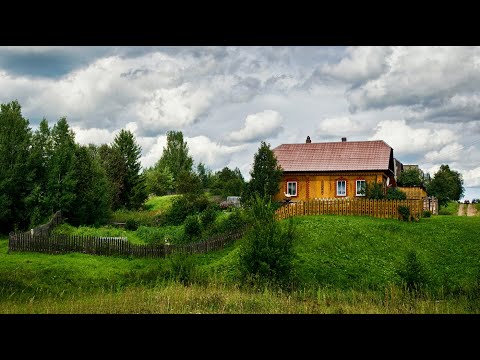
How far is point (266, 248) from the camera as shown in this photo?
14914 mm

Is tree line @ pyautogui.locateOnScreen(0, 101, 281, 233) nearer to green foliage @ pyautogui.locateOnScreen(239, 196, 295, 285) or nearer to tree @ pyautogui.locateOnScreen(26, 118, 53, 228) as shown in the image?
tree @ pyautogui.locateOnScreen(26, 118, 53, 228)

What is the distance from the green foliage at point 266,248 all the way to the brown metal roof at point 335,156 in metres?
23.2

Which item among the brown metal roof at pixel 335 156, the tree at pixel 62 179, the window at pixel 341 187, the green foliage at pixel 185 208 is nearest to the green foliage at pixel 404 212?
the brown metal roof at pixel 335 156

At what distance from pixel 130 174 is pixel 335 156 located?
94.0 ft

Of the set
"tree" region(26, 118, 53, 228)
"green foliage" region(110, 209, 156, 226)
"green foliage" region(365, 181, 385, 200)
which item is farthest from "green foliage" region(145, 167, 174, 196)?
"green foliage" region(365, 181, 385, 200)

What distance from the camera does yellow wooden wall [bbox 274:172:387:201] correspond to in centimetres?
3731

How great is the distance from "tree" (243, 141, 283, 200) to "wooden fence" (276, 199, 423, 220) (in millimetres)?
7416

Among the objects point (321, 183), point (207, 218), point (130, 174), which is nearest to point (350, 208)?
point (321, 183)

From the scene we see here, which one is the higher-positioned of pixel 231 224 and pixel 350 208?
pixel 350 208

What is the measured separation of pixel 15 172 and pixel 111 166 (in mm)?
22926

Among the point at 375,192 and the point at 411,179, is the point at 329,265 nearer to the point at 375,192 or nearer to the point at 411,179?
the point at 375,192

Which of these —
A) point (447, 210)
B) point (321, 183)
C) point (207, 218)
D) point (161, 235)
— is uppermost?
point (321, 183)

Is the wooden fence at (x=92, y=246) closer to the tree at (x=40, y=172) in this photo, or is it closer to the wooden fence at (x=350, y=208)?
the wooden fence at (x=350, y=208)
